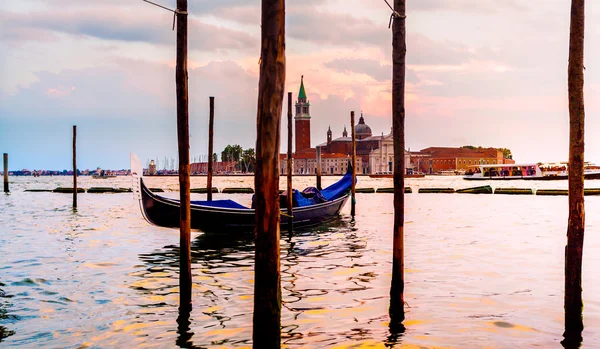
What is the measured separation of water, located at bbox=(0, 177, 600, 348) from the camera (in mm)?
7262

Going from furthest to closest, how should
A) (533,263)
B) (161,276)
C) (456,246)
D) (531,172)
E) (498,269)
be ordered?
(531,172)
(456,246)
(533,263)
(498,269)
(161,276)

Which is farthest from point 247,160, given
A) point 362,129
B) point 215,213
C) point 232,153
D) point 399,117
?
point 399,117

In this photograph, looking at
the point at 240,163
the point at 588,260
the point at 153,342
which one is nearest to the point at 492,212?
the point at 588,260

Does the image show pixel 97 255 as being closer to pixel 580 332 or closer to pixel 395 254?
pixel 395 254

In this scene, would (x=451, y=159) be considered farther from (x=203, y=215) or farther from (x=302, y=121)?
(x=203, y=215)

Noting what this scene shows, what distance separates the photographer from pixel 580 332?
23.6 feet

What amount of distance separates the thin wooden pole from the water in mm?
407

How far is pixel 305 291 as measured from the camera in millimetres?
9844

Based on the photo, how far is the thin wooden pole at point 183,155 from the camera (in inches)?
321

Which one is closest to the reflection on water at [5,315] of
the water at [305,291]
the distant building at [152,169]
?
the water at [305,291]

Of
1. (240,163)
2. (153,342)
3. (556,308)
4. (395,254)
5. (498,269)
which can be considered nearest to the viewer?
(153,342)

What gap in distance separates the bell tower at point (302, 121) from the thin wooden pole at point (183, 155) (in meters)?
156

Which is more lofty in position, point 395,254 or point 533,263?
point 395,254

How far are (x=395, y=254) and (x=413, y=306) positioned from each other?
1524 millimetres
